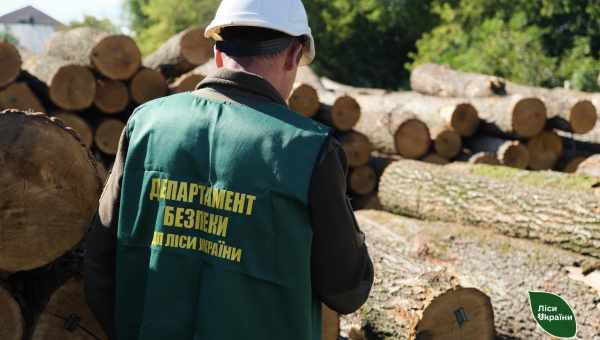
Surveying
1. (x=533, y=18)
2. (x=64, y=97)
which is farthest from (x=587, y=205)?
(x=533, y=18)

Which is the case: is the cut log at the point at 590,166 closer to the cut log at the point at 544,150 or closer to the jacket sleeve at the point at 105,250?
the cut log at the point at 544,150

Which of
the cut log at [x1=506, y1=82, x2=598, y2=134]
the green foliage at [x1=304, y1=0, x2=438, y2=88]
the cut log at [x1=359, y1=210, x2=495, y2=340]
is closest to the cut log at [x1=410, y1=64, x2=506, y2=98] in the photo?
the cut log at [x1=506, y1=82, x2=598, y2=134]

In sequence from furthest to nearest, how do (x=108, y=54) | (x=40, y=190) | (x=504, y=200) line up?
(x=108, y=54), (x=504, y=200), (x=40, y=190)

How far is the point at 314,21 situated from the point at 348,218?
60.0 ft

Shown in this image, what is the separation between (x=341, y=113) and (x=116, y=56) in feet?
7.98

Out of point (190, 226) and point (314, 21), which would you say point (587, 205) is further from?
point (314, 21)

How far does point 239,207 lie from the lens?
191 cm

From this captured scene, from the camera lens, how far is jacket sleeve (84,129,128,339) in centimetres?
210

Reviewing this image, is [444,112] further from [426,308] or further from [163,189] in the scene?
[163,189]

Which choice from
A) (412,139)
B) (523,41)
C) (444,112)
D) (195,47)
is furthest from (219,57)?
(523,41)

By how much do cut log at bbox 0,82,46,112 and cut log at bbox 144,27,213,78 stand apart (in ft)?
5.61

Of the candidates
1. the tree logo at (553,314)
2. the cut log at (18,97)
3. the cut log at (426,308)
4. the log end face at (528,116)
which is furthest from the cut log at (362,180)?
the tree logo at (553,314)

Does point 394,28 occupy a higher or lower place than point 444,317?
higher

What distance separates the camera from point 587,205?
4562 mm
